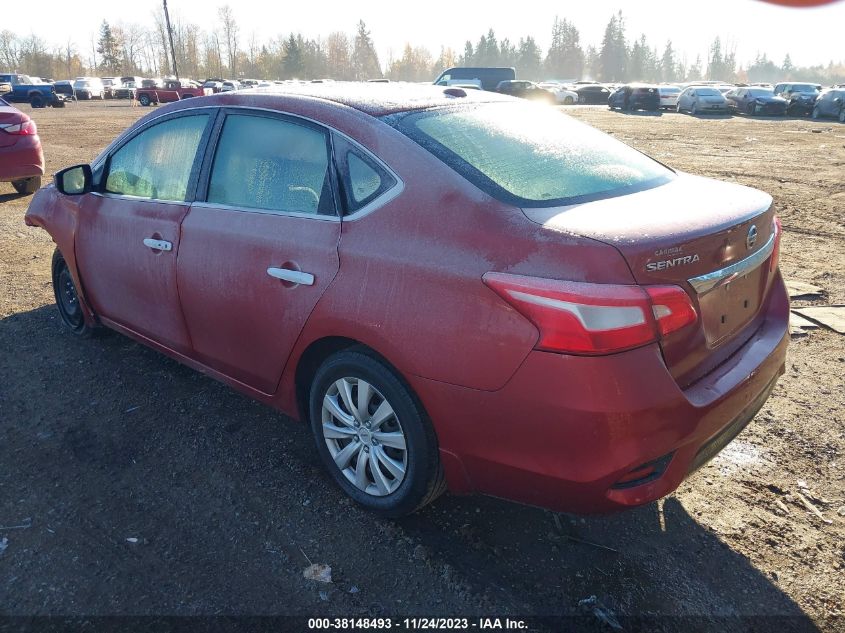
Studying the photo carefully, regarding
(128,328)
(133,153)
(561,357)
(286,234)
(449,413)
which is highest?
(133,153)

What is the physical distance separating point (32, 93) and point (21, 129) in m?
39.8

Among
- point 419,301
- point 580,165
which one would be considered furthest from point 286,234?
point 580,165

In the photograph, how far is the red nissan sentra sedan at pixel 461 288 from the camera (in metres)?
2.09

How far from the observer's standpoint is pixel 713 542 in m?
2.66

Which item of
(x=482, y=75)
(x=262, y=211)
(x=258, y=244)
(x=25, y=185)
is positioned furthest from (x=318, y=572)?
(x=482, y=75)

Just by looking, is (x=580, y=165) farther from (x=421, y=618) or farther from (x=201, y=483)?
(x=201, y=483)

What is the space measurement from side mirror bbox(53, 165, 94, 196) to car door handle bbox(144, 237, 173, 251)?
874 millimetres

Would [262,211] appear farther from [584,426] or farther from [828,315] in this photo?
[828,315]

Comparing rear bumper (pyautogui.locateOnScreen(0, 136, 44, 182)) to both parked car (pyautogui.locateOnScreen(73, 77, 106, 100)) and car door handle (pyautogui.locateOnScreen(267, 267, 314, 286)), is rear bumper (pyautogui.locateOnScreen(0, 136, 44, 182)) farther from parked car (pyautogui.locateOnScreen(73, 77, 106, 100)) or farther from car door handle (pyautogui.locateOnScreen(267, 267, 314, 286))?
parked car (pyautogui.locateOnScreen(73, 77, 106, 100))

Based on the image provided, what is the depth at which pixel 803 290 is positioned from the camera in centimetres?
552

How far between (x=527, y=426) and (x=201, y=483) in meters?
1.71

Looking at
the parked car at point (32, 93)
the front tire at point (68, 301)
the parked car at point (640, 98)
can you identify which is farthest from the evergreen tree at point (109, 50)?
the front tire at point (68, 301)

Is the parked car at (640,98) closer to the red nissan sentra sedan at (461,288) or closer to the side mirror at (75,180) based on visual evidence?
the red nissan sentra sedan at (461,288)

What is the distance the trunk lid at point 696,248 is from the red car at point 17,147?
30.5ft
